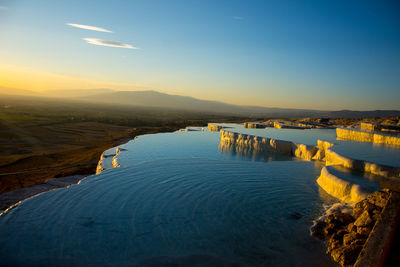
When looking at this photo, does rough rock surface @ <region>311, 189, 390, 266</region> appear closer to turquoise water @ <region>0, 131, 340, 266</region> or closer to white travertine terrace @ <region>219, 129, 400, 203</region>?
turquoise water @ <region>0, 131, 340, 266</region>

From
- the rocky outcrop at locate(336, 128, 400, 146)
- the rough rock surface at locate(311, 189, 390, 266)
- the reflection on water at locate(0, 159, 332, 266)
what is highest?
the rocky outcrop at locate(336, 128, 400, 146)

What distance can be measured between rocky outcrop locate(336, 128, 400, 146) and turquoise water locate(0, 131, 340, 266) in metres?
5.06

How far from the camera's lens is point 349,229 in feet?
10.5

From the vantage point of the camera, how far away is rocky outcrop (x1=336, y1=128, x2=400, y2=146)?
A: 8.68 meters

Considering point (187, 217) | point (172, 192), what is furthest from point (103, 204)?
point (187, 217)

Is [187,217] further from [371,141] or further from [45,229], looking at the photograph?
[371,141]

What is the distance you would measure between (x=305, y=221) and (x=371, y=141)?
765cm

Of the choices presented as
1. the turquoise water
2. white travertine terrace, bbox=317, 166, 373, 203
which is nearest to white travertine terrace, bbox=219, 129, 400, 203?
white travertine terrace, bbox=317, 166, 373, 203

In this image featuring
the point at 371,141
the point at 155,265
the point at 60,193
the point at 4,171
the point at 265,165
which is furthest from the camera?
the point at 4,171

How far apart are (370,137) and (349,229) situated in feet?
25.7

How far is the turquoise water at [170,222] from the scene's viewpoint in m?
2.82

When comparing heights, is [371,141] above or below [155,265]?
above

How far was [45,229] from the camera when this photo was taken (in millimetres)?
3369

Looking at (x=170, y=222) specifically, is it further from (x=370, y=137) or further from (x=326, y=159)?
(x=370, y=137)
